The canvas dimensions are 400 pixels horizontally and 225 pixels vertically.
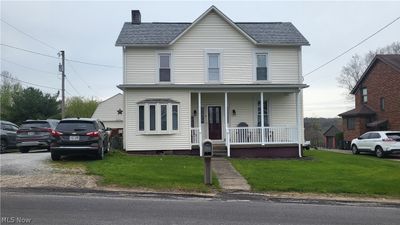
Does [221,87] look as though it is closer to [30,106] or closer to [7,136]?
[7,136]

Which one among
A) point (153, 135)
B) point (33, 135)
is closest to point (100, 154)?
point (153, 135)

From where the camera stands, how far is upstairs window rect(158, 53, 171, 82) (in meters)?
23.9

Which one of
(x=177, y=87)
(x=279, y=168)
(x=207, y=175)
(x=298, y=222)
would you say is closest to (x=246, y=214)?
(x=298, y=222)

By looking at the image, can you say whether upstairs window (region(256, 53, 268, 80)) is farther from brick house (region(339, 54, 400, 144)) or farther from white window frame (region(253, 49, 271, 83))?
brick house (region(339, 54, 400, 144))

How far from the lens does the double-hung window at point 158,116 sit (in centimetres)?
2238

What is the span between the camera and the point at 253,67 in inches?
968

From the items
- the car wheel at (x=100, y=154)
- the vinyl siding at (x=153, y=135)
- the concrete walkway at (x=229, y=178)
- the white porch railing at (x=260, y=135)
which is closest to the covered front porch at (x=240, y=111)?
the white porch railing at (x=260, y=135)

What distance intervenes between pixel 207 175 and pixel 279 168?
481 cm

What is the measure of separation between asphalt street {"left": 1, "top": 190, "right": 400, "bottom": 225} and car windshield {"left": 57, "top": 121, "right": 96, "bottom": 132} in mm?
5675

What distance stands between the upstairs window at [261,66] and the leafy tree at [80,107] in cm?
4286

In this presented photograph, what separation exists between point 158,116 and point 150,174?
8579 mm

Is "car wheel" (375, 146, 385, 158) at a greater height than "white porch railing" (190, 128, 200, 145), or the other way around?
"white porch railing" (190, 128, 200, 145)

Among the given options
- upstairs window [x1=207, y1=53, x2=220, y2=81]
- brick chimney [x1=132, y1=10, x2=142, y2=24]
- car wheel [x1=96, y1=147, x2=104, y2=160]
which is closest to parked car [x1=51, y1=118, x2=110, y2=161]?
car wheel [x1=96, y1=147, x2=104, y2=160]

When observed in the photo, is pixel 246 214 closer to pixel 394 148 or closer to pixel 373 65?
pixel 394 148
